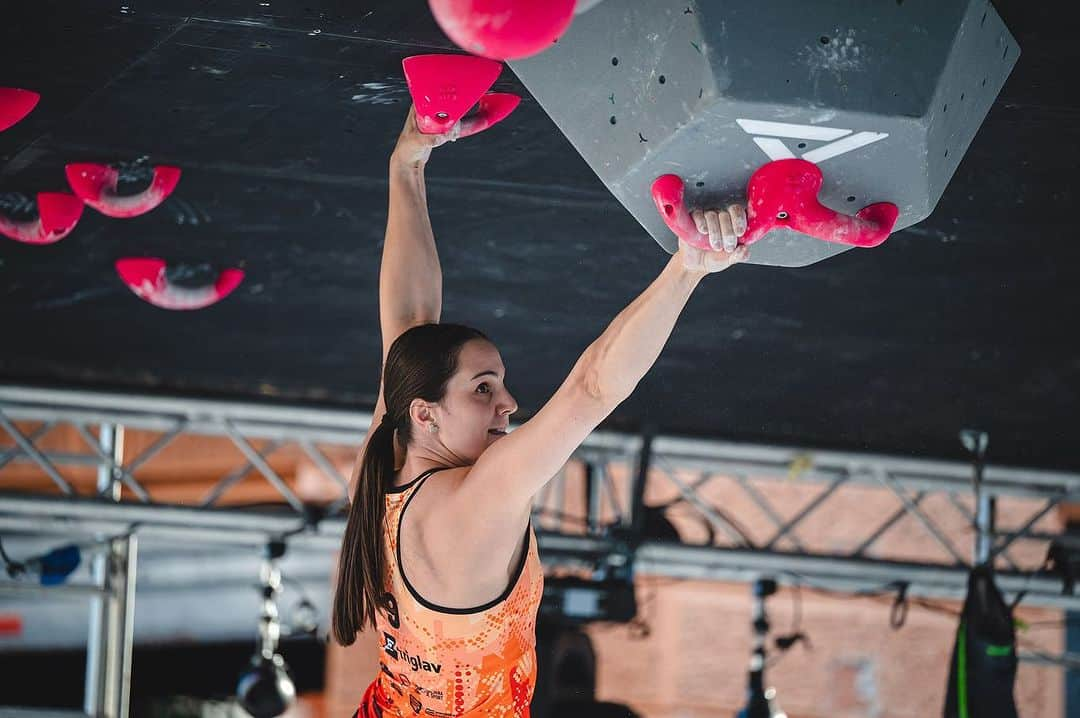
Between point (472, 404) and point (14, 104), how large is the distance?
1.10 meters

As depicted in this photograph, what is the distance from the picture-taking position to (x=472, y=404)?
219cm

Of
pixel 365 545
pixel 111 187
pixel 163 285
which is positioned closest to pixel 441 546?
pixel 365 545

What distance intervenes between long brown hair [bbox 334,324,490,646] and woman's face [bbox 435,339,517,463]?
0.6 inches

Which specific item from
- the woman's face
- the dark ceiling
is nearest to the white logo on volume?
the dark ceiling

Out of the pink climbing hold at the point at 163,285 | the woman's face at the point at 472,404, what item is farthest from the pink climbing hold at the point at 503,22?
the pink climbing hold at the point at 163,285

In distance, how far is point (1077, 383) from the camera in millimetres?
4125

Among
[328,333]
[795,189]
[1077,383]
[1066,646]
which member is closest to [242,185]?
[328,333]

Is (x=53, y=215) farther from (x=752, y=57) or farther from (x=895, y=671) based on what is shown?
(x=895, y=671)

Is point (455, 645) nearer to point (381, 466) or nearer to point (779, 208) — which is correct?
point (381, 466)

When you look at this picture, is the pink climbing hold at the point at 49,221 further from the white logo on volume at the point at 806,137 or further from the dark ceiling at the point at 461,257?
the white logo on volume at the point at 806,137

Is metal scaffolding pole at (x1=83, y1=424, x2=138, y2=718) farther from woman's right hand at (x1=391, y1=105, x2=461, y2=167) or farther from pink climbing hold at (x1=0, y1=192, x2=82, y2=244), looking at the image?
woman's right hand at (x1=391, y1=105, x2=461, y2=167)

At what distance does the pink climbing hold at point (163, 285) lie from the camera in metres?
3.55

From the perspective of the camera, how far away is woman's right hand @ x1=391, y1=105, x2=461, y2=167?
2439 mm

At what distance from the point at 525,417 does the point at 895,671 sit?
3.38m
